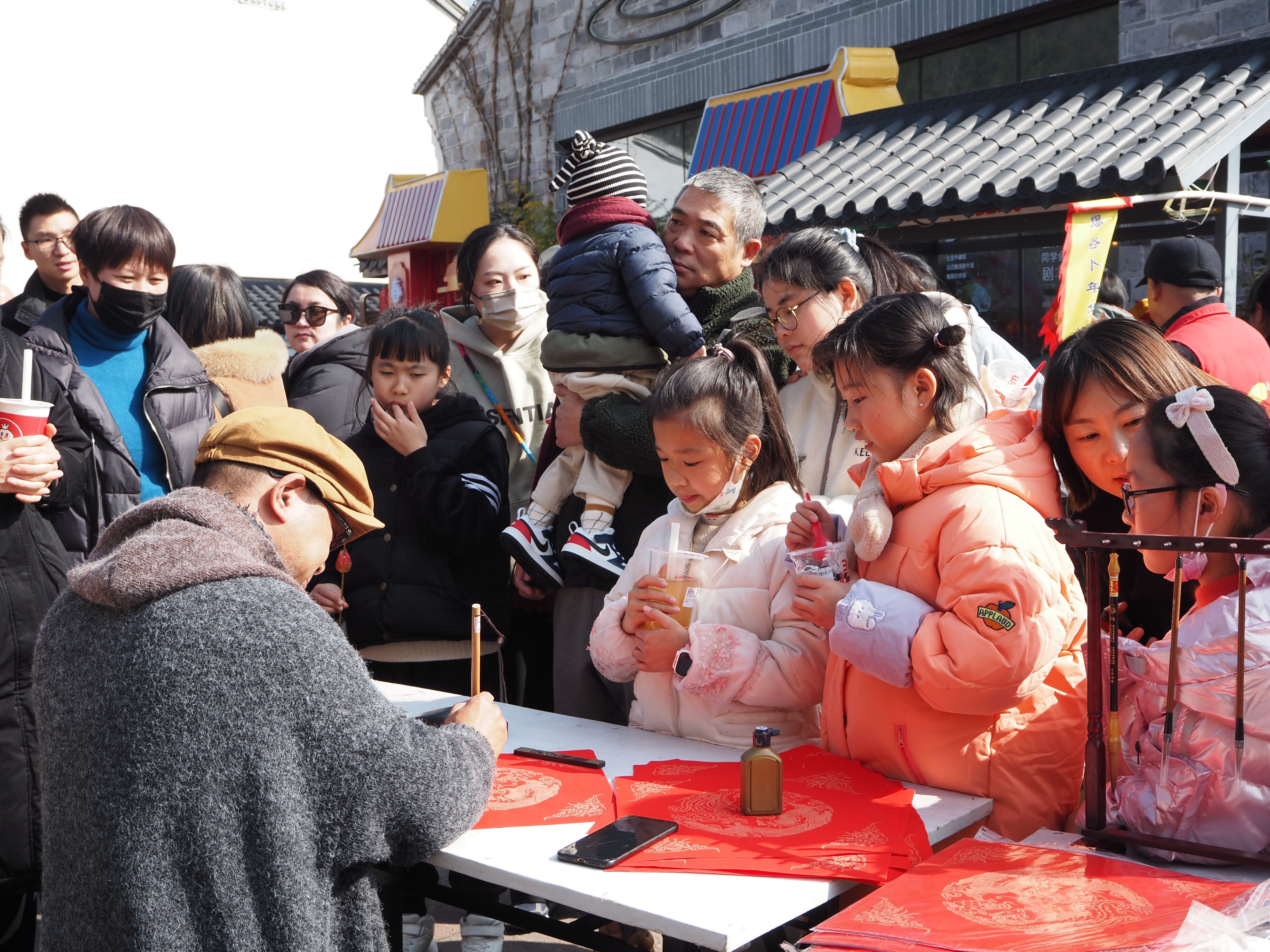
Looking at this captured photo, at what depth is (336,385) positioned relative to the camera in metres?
3.94

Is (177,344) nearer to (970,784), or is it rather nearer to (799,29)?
(970,784)

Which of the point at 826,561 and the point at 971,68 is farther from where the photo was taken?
the point at 971,68

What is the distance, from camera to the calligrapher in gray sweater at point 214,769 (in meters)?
1.55

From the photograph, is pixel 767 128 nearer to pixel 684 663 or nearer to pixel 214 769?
pixel 684 663

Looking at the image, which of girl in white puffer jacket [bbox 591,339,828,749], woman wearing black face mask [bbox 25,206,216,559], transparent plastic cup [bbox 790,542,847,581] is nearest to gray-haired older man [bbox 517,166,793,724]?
girl in white puffer jacket [bbox 591,339,828,749]

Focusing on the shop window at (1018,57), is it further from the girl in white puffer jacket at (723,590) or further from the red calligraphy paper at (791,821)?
the red calligraphy paper at (791,821)

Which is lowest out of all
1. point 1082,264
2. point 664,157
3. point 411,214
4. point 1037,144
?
point 1082,264

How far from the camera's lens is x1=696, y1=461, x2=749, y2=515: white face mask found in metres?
2.52

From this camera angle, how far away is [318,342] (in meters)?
4.75

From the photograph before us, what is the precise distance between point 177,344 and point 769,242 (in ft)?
7.89

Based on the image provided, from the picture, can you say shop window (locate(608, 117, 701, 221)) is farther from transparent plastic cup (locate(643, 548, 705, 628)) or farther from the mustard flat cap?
the mustard flat cap

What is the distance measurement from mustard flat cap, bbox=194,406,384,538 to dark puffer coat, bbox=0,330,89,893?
1.12 m

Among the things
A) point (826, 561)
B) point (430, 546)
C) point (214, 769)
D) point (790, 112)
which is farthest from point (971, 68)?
point (214, 769)

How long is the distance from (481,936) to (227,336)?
2.49 m
